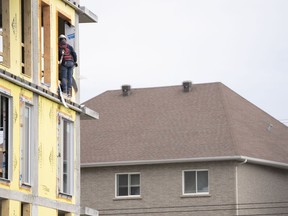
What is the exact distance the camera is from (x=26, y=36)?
108 ft

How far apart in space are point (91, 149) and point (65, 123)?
2492 cm

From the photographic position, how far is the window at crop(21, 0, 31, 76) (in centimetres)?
3275

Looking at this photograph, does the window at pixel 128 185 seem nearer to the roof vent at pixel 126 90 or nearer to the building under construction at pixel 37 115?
the roof vent at pixel 126 90

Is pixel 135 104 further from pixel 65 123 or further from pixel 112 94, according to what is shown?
pixel 65 123

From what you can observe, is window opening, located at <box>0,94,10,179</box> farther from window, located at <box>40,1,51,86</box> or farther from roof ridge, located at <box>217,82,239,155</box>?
roof ridge, located at <box>217,82,239,155</box>

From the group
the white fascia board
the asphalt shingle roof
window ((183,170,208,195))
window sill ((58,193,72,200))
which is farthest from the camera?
the asphalt shingle roof

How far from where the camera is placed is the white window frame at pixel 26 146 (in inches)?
1256

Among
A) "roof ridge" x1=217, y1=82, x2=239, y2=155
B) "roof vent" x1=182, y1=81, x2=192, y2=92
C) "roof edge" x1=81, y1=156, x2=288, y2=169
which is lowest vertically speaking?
"roof edge" x1=81, y1=156, x2=288, y2=169

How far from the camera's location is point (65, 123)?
35.1 meters

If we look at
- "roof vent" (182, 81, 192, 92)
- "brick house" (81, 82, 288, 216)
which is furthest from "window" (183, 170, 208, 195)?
"roof vent" (182, 81, 192, 92)

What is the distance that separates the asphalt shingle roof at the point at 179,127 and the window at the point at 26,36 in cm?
2546

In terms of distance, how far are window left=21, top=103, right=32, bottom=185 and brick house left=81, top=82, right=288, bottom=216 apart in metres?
25.7

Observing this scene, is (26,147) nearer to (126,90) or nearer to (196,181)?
(196,181)

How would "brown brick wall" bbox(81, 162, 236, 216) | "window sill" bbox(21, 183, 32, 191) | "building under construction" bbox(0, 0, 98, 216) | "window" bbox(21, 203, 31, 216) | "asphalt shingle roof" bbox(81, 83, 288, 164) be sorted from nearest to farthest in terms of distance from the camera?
"building under construction" bbox(0, 0, 98, 216), "window sill" bbox(21, 183, 32, 191), "window" bbox(21, 203, 31, 216), "brown brick wall" bbox(81, 162, 236, 216), "asphalt shingle roof" bbox(81, 83, 288, 164)
